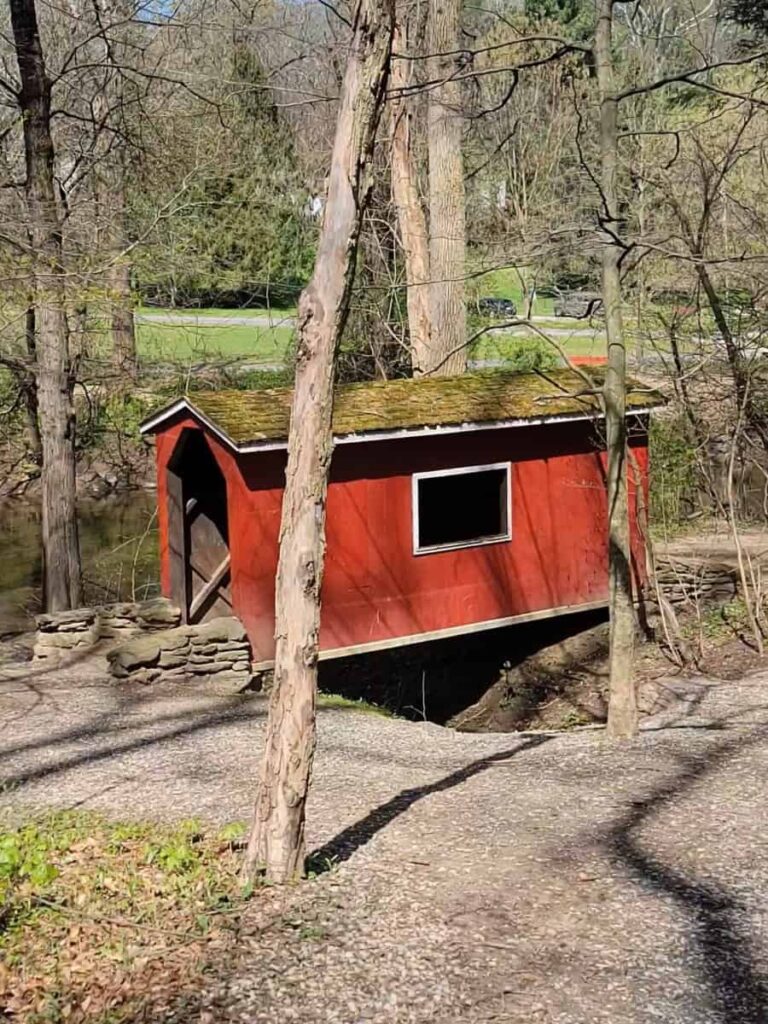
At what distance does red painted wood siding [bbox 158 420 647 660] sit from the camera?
13008mm

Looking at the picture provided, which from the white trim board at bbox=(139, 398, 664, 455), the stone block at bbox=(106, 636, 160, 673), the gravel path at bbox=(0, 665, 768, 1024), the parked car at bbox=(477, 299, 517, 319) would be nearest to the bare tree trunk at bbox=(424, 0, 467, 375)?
the white trim board at bbox=(139, 398, 664, 455)

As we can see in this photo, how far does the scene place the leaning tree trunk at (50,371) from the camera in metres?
14.7

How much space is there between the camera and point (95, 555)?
74.3 ft

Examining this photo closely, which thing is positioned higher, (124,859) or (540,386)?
(540,386)

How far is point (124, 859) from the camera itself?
698 cm

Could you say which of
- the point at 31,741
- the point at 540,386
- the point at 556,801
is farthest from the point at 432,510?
the point at 556,801

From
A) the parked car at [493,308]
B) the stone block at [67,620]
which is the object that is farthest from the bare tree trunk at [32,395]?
the parked car at [493,308]

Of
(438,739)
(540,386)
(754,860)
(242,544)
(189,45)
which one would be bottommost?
(438,739)

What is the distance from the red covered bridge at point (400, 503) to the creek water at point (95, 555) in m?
2.71

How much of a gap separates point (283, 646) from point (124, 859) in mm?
1817

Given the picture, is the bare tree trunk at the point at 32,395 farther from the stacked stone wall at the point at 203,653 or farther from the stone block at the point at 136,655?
the stacked stone wall at the point at 203,653

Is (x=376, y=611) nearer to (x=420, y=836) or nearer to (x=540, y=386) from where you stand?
(x=540, y=386)

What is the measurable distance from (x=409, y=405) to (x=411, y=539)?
1.59m

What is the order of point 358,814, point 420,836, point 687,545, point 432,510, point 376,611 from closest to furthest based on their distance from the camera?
point 420,836 < point 358,814 < point 376,611 < point 432,510 < point 687,545
